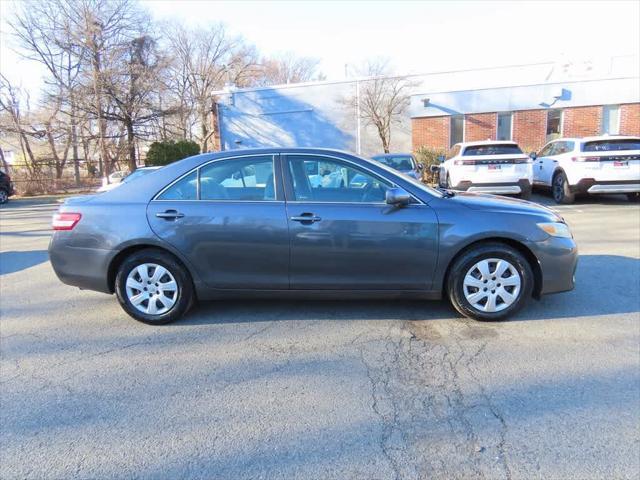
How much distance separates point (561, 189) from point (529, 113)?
438 inches

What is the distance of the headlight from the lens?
12.8 feet

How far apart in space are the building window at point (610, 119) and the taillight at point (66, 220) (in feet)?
75.4

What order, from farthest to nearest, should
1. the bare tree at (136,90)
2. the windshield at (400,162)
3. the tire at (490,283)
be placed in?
the bare tree at (136,90), the windshield at (400,162), the tire at (490,283)

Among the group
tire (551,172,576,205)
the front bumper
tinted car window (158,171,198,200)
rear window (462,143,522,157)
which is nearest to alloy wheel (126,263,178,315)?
tinted car window (158,171,198,200)

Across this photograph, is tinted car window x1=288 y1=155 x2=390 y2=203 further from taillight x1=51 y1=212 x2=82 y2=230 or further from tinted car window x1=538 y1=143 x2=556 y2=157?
tinted car window x1=538 y1=143 x2=556 y2=157

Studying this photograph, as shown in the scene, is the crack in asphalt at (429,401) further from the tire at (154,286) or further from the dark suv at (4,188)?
the dark suv at (4,188)

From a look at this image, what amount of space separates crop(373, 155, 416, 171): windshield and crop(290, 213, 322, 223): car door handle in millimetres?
8671

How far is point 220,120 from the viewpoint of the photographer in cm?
2611

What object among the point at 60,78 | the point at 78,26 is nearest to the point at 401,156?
the point at 78,26

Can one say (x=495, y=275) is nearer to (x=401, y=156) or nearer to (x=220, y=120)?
(x=401, y=156)

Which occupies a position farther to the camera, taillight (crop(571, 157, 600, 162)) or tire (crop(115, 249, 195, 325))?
taillight (crop(571, 157, 600, 162))

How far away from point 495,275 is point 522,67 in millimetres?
22308

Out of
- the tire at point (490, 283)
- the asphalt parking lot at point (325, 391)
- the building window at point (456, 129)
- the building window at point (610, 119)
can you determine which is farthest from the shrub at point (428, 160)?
the tire at point (490, 283)

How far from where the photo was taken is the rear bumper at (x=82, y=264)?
4090 mm
